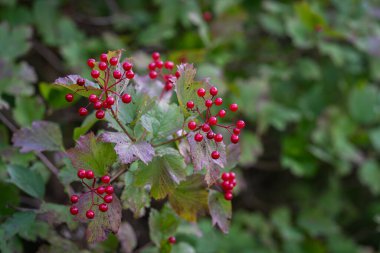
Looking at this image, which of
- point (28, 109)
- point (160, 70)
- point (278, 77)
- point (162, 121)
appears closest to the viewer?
point (162, 121)

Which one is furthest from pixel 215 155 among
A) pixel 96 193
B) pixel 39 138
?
pixel 39 138

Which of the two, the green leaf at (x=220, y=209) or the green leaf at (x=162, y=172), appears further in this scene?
the green leaf at (x=220, y=209)

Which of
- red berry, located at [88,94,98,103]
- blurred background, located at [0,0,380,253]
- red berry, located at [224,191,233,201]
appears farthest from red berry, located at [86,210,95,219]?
blurred background, located at [0,0,380,253]

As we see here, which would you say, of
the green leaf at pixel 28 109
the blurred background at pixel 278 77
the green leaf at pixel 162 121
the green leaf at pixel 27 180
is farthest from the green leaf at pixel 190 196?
the blurred background at pixel 278 77

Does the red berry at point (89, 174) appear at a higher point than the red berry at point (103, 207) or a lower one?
higher

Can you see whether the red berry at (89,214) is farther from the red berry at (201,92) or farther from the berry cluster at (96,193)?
the red berry at (201,92)

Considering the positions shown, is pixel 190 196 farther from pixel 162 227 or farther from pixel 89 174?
pixel 89 174

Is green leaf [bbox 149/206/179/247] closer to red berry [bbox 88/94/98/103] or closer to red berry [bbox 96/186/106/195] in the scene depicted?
red berry [bbox 96/186/106/195]

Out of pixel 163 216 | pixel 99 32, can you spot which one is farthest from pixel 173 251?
pixel 99 32
